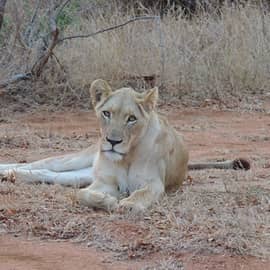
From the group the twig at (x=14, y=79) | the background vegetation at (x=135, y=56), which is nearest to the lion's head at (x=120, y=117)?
the background vegetation at (x=135, y=56)

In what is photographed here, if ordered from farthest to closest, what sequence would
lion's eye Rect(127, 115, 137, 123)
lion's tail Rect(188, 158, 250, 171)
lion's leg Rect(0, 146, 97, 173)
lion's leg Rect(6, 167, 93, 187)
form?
1. lion's tail Rect(188, 158, 250, 171)
2. lion's leg Rect(0, 146, 97, 173)
3. lion's leg Rect(6, 167, 93, 187)
4. lion's eye Rect(127, 115, 137, 123)

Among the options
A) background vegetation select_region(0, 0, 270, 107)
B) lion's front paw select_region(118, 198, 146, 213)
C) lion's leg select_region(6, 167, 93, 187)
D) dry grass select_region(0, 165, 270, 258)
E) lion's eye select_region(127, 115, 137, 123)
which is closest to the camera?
dry grass select_region(0, 165, 270, 258)

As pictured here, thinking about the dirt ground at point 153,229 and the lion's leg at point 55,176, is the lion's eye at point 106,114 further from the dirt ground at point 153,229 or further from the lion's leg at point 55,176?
the lion's leg at point 55,176

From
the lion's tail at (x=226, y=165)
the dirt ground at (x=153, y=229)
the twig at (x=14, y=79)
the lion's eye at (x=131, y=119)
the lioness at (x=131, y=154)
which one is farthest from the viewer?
the twig at (x=14, y=79)

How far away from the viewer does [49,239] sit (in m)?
4.58

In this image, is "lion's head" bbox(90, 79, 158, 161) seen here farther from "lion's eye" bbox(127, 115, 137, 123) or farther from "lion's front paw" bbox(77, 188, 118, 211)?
"lion's front paw" bbox(77, 188, 118, 211)

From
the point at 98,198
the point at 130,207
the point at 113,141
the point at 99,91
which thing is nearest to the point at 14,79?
the point at 99,91

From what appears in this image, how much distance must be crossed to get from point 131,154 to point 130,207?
20.6 inches

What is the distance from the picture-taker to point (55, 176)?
6.19 m

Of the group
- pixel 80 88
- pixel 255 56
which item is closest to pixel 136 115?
pixel 80 88

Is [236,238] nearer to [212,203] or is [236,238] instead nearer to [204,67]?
[212,203]

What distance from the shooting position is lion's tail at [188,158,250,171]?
21.3 feet

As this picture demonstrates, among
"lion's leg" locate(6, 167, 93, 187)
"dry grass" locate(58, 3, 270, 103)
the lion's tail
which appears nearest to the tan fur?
"lion's leg" locate(6, 167, 93, 187)

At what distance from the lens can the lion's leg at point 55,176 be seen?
609 cm
